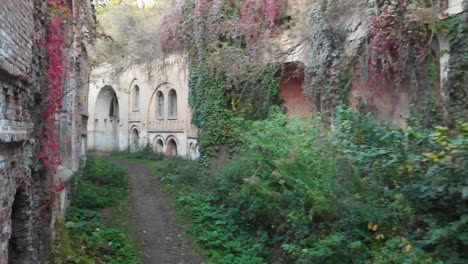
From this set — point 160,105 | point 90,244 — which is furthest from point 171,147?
point 90,244

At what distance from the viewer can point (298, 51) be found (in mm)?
13180

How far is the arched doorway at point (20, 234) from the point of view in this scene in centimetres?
618

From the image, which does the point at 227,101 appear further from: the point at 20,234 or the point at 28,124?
the point at 20,234

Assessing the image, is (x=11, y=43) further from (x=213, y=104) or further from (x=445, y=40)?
(x=213, y=104)

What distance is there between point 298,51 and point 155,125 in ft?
46.9

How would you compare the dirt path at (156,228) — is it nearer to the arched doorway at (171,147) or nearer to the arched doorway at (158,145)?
the arched doorway at (171,147)

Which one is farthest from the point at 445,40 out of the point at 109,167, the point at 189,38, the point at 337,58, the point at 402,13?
the point at 109,167

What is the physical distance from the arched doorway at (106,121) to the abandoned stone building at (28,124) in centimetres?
2200

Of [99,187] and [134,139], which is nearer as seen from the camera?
[99,187]

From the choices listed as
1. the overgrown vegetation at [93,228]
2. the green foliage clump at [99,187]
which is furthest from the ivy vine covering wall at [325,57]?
the overgrown vegetation at [93,228]

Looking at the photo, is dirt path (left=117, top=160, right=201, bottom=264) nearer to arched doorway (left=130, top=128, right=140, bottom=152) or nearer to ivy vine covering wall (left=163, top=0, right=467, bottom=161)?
ivy vine covering wall (left=163, top=0, right=467, bottom=161)

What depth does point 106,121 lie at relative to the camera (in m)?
30.6

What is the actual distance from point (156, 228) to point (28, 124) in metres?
5.94

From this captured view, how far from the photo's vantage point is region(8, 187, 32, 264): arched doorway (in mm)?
6184
